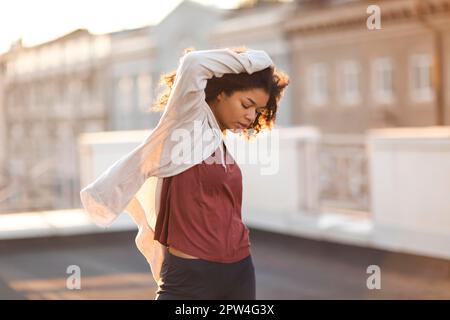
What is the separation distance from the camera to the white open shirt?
2.90 metres

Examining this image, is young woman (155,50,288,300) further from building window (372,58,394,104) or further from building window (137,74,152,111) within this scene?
building window (137,74,152,111)

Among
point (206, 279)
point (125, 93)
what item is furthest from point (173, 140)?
point (125, 93)

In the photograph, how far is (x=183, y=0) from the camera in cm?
5169

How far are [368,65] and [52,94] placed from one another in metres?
40.8

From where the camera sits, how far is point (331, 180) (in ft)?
35.7

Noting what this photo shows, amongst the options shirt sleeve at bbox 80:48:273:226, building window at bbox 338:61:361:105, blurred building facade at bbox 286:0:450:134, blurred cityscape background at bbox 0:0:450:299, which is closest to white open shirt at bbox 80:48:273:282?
shirt sleeve at bbox 80:48:273:226

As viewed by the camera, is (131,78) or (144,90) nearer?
(144,90)

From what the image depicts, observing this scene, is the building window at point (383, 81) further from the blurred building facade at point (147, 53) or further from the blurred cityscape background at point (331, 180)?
the blurred building facade at point (147, 53)

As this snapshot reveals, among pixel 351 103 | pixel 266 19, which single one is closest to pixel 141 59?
pixel 266 19

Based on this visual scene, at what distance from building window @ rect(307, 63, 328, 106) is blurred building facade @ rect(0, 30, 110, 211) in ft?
65.9

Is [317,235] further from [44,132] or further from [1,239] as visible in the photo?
[44,132]

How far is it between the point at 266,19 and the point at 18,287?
3473 centimetres

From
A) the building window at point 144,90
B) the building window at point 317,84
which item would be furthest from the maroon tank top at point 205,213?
the building window at point 144,90

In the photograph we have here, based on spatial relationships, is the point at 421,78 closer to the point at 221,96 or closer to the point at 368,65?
the point at 368,65
